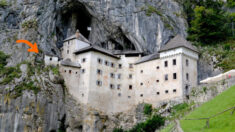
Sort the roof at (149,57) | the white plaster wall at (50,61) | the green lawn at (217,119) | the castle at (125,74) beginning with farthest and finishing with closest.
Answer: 1. the roof at (149,57)
2. the white plaster wall at (50,61)
3. the castle at (125,74)
4. the green lawn at (217,119)

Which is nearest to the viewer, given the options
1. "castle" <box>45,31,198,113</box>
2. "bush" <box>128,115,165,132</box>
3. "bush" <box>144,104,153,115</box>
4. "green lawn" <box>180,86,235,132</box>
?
"green lawn" <box>180,86,235,132</box>

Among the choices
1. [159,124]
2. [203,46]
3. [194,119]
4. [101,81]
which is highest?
[203,46]

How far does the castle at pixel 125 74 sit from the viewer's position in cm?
4672

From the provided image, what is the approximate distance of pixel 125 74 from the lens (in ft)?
172

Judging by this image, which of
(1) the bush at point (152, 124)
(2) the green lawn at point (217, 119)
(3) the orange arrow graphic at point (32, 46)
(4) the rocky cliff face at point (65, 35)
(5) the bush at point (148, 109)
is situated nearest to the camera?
(2) the green lawn at point (217, 119)

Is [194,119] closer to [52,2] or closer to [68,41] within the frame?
[68,41]

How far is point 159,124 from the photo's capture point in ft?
138

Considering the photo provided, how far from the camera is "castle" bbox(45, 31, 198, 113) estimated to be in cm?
4672

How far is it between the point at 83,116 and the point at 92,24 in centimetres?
1958

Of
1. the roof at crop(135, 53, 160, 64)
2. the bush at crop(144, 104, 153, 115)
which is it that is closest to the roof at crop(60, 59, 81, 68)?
the roof at crop(135, 53, 160, 64)

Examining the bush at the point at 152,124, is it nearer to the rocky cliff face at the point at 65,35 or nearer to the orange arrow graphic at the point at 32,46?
the rocky cliff face at the point at 65,35

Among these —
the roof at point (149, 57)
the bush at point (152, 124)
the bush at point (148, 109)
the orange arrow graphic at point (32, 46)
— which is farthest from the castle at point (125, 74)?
the bush at point (152, 124)

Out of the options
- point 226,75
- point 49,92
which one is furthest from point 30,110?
point 226,75

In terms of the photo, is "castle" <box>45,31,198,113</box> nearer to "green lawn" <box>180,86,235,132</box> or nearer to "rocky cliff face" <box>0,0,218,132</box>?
"rocky cliff face" <box>0,0,218,132</box>
